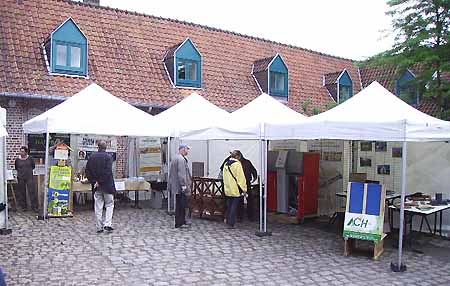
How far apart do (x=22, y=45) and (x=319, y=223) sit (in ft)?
31.3

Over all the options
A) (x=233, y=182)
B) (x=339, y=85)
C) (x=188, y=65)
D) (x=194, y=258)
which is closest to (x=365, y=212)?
(x=194, y=258)

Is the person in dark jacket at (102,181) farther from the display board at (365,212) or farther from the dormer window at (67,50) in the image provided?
the dormer window at (67,50)

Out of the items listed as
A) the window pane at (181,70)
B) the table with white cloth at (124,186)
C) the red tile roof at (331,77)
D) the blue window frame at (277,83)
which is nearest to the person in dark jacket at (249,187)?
the table with white cloth at (124,186)

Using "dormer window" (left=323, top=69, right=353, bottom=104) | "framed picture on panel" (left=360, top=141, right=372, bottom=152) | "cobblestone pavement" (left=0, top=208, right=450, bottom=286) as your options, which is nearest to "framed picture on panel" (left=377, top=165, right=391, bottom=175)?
"framed picture on panel" (left=360, top=141, right=372, bottom=152)

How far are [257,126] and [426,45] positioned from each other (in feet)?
25.0

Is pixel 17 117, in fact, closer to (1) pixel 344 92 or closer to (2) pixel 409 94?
(2) pixel 409 94

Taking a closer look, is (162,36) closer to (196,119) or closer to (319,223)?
(196,119)

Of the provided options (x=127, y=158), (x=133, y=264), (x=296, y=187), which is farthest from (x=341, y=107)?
(x=127, y=158)

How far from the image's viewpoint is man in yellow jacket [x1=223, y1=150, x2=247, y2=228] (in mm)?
9773

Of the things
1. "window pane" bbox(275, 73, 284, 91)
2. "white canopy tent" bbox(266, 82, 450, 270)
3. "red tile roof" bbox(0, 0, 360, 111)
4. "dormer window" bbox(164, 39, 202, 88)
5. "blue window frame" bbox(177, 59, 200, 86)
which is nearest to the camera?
"white canopy tent" bbox(266, 82, 450, 270)

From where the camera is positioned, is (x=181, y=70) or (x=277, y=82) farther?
(x=277, y=82)

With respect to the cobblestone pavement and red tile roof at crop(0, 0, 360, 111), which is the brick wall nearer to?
red tile roof at crop(0, 0, 360, 111)

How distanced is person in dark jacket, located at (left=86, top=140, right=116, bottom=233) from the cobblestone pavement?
38 centimetres

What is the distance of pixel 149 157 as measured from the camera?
48.5 feet
